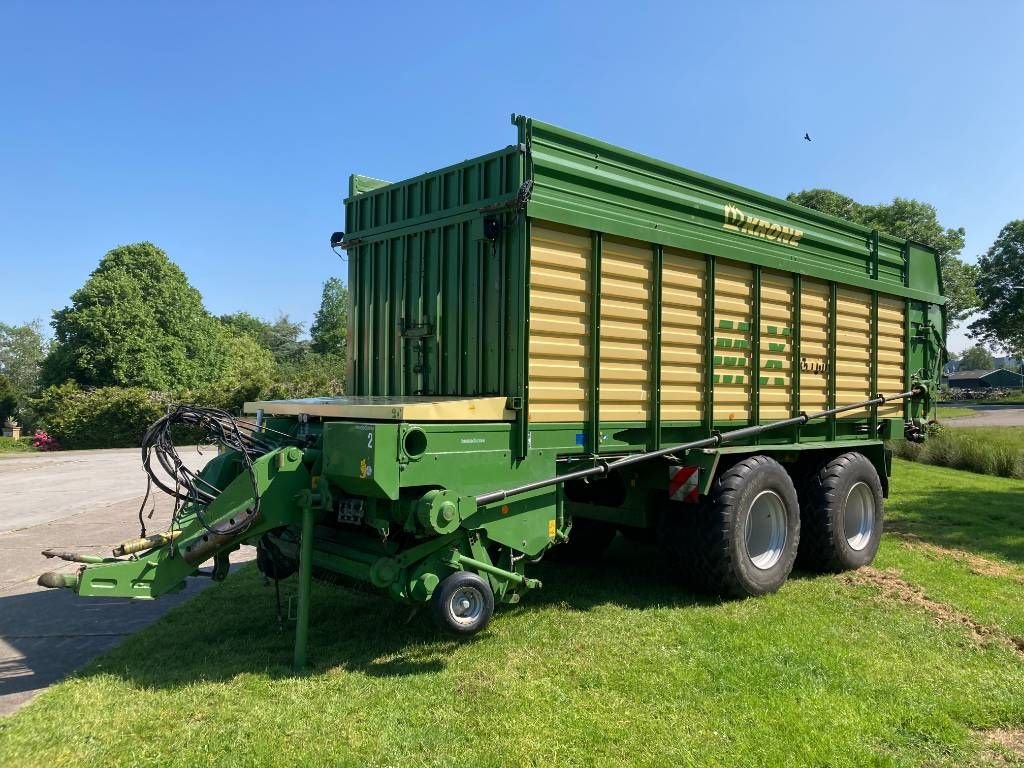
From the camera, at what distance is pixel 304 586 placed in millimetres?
4434

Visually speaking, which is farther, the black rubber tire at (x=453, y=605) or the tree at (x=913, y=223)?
the tree at (x=913, y=223)

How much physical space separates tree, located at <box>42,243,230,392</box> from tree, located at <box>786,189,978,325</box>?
99.2 feet

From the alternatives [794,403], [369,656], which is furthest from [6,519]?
[794,403]

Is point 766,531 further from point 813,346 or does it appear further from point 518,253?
point 518,253

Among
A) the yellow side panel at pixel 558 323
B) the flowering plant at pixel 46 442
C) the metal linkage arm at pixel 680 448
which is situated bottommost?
the flowering plant at pixel 46 442

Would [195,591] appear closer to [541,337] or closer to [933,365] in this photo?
[541,337]

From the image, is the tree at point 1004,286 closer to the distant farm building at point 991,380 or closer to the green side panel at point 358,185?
the distant farm building at point 991,380

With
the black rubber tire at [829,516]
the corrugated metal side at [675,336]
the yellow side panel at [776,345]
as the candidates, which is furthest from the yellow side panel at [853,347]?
the yellow side panel at [776,345]

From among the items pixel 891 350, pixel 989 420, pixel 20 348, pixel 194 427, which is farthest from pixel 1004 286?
pixel 20 348

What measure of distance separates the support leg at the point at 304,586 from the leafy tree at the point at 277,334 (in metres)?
70.4

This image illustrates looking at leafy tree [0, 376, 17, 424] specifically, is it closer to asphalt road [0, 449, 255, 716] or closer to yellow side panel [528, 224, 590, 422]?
asphalt road [0, 449, 255, 716]

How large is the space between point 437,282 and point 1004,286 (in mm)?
61964

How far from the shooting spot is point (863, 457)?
7.54 meters

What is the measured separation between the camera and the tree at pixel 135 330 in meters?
34.9
